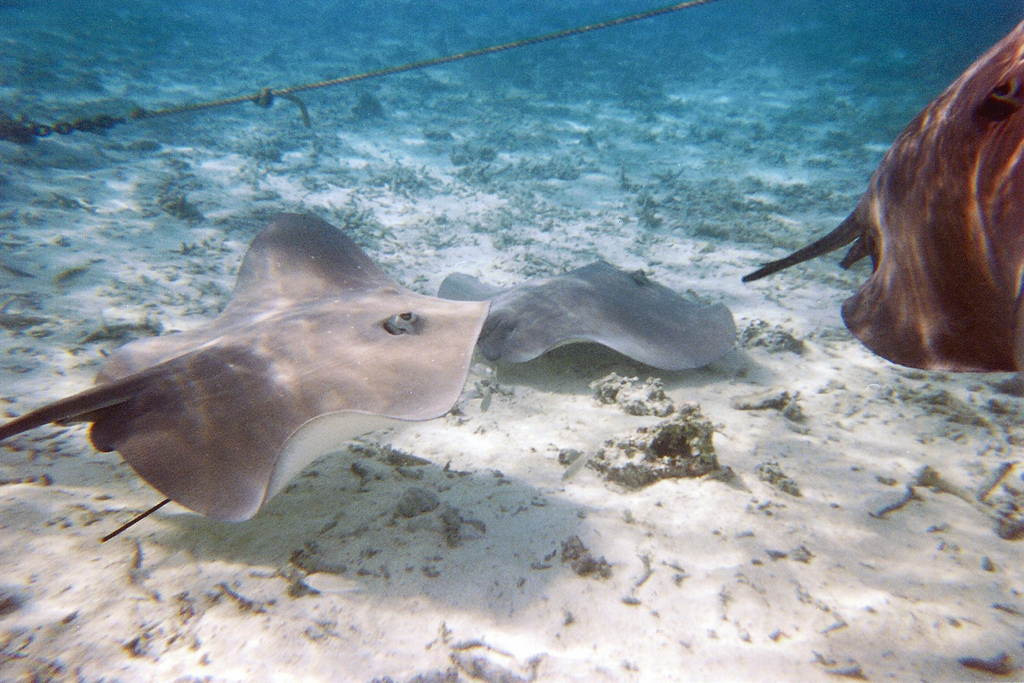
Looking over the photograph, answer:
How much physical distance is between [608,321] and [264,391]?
9.13 feet

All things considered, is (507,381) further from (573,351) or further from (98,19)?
(98,19)

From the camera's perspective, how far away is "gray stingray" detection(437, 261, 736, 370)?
394cm

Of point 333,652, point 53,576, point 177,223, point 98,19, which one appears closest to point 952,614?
point 333,652

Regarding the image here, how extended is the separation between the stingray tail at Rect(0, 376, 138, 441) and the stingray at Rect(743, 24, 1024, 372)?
11.0 feet

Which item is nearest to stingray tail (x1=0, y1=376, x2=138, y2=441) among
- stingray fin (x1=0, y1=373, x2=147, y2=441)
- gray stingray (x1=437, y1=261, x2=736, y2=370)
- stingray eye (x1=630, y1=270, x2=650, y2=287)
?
stingray fin (x1=0, y1=373, x2=147, y2=441)

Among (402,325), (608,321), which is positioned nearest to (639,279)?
(608,321)

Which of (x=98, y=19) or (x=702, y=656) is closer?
(x=702, y=656)

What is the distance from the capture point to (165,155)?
31.3 feet

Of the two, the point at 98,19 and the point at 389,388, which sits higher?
the point at 98,19

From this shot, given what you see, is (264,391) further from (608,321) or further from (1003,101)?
(1003,101)

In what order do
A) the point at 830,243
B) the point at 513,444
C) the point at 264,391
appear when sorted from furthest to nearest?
the point at 513,444 → the point at 830,243 → the point at 264,391

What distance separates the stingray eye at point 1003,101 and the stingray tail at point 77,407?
12.2 ft

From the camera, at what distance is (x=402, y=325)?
8.91 ft

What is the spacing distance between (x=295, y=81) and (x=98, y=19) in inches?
586
